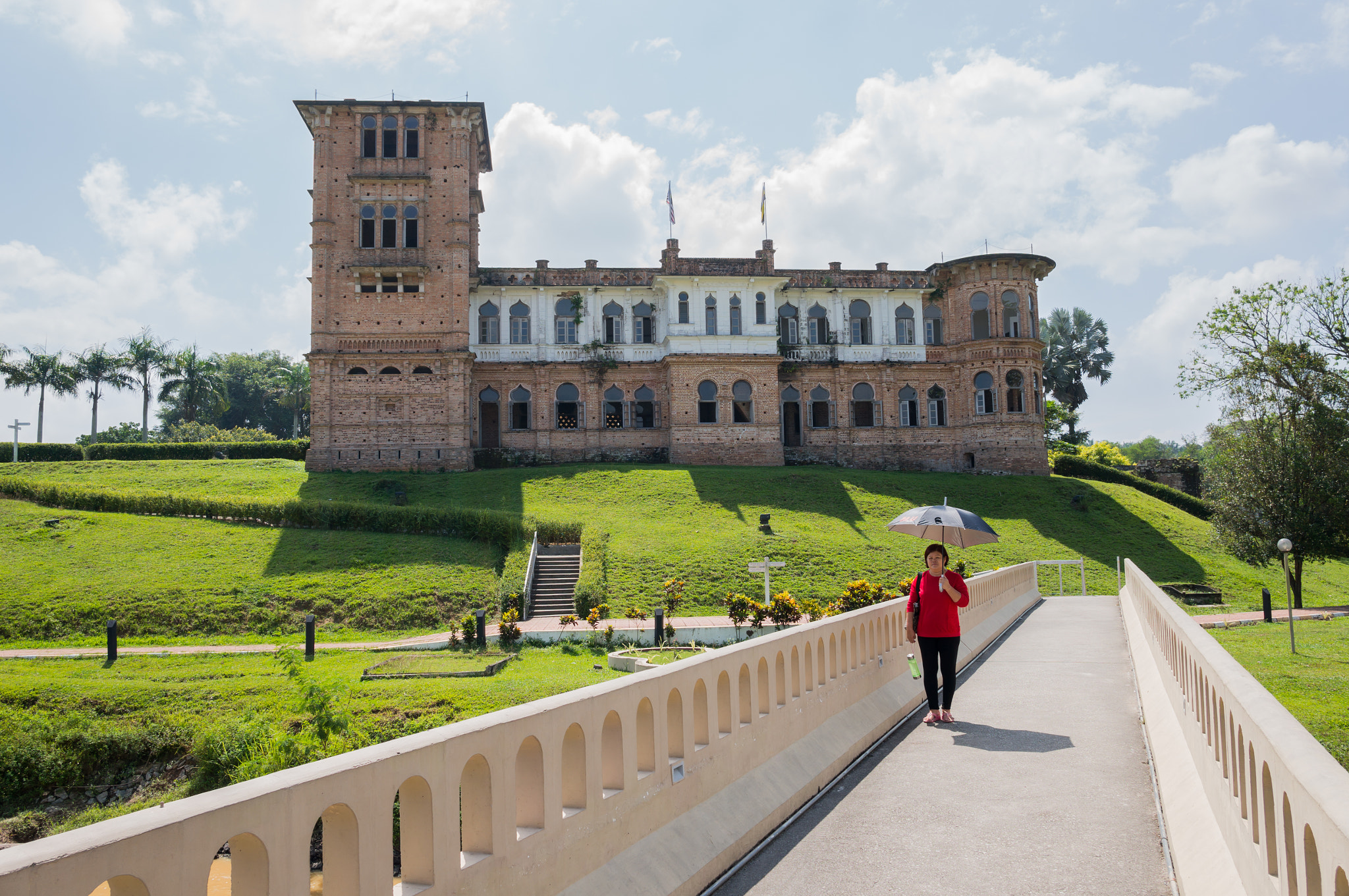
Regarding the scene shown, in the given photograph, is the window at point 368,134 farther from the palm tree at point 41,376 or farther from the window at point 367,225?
the palm tree at point 41,376

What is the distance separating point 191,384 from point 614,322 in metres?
38.4

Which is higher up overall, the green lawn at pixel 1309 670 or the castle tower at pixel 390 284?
the castle tower at pixel 390 284

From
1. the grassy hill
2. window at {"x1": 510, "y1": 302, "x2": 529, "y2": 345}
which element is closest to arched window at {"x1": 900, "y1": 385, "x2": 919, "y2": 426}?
the grassy hill

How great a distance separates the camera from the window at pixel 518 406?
4934 cm

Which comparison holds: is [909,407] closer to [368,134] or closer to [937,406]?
[937,406]

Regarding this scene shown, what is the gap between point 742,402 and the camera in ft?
→ 160

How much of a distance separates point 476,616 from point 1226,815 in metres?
19.9

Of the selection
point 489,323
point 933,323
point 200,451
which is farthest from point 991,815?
point 200,451

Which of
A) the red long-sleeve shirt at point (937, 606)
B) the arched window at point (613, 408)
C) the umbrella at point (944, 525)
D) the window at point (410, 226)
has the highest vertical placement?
the window at point (410, 226)

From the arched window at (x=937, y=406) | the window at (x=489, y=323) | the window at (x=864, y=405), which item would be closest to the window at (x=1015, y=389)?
the arched window at (x=937, y=406)

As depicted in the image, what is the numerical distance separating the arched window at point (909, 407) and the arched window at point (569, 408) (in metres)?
18.1

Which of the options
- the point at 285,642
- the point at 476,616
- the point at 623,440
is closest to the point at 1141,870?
the point at 476,616

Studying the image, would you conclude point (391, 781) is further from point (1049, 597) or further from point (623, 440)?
point (623, 440)

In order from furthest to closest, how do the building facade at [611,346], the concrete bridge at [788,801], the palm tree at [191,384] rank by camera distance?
the palm tree at [191,384] → the building facade at [611,346] → the concrete bridge at [788,801]
